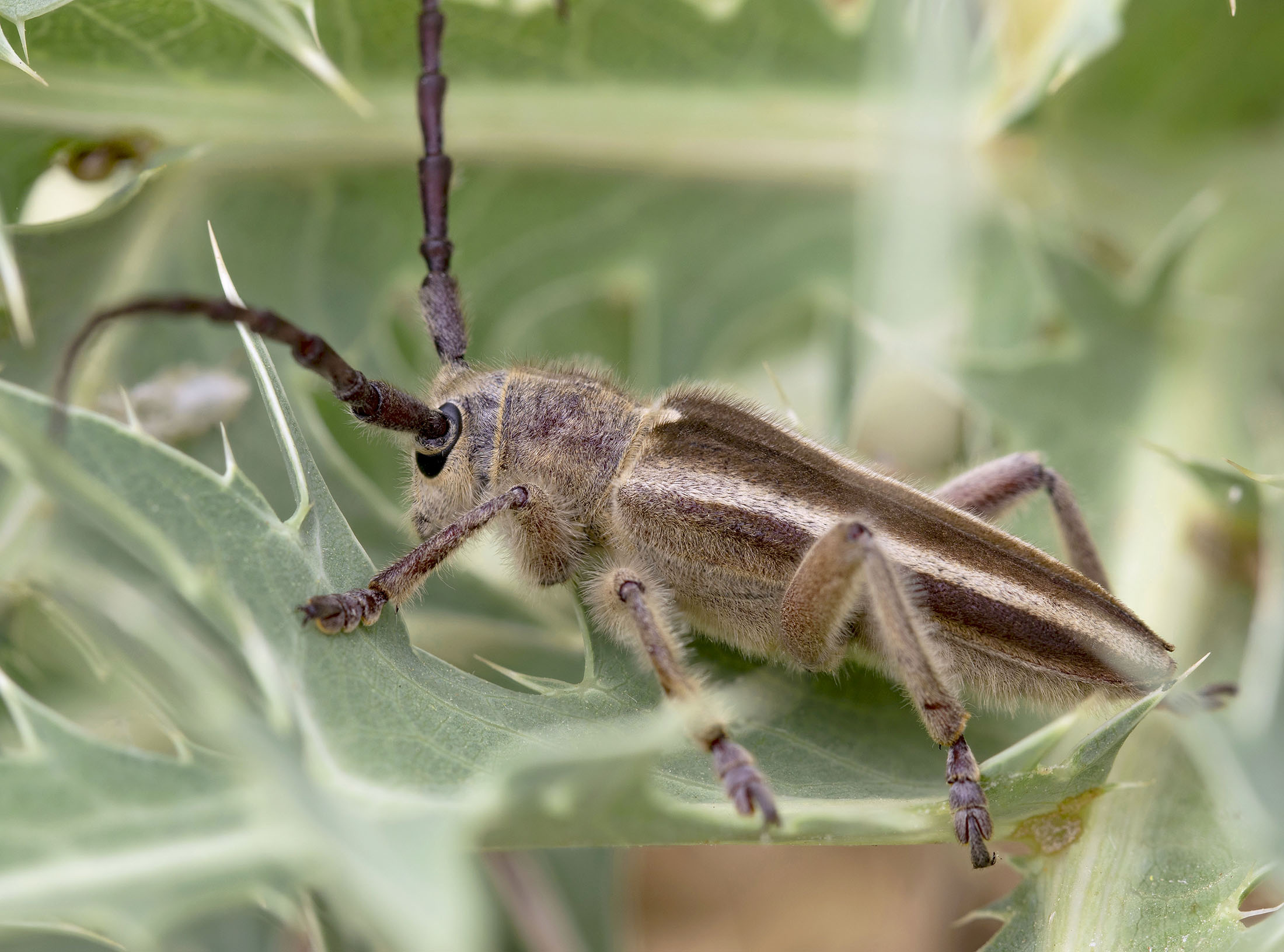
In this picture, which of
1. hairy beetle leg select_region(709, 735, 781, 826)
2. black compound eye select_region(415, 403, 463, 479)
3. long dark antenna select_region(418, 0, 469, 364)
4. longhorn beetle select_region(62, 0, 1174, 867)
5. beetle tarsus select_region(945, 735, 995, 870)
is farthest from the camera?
long dark antenna select_region(418, 0, 469, 364)

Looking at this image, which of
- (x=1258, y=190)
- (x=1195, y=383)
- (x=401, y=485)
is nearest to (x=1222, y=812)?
(x=1195, y=383)

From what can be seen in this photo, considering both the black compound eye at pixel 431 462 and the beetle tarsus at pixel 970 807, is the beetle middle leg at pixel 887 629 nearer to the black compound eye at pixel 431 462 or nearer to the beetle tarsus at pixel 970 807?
the beetle tarsus at pixel 970 807

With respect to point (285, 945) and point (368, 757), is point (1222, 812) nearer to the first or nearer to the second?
point (368, 757)

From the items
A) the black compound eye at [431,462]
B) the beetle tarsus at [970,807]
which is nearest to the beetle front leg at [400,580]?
the black compound eye at [431,462]

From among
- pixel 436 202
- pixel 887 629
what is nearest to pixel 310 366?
pixel 436 202

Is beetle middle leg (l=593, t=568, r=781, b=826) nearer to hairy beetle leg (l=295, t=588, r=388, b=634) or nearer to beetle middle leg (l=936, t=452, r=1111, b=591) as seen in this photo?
hairy beetle leg (l=295, t=588, r=388, b=634)

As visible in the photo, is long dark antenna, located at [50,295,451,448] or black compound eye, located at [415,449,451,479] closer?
long dark antenna, located at [50,295,451,448]

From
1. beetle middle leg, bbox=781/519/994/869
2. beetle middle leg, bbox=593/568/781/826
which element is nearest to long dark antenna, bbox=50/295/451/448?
beetle middle leg, bbox=593/568/781/826
